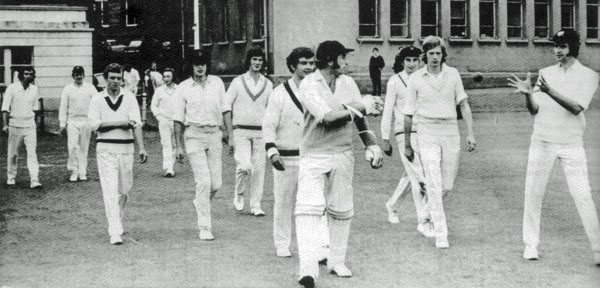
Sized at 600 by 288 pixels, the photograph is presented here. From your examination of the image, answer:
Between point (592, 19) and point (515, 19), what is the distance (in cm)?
414

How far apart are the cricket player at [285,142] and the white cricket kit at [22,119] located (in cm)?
731

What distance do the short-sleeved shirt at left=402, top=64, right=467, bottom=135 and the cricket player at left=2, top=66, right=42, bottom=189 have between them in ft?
26.1

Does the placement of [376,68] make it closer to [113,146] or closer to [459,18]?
[459,18]

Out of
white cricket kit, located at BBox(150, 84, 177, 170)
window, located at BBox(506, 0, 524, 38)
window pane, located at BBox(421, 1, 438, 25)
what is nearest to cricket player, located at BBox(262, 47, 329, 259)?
white cricket kit, located at BBox(150, 84, 177, 170)

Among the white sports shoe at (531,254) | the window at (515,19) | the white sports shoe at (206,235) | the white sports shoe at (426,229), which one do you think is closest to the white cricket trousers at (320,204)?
the white sports shoe at (531,254)

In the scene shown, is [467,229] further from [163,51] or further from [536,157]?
[163,51]

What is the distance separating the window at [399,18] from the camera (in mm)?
41500

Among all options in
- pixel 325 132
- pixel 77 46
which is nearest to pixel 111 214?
pixel 325 132

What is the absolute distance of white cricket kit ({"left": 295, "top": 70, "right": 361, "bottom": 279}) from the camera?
747 cm

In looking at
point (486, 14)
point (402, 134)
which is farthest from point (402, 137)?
point (486, 14)

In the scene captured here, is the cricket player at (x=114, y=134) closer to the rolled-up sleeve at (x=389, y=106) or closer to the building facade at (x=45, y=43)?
the rolled-up sleeve at (x=389, y=106)

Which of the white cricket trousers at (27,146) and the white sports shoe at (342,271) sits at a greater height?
the white cricket trousers at (27,146)

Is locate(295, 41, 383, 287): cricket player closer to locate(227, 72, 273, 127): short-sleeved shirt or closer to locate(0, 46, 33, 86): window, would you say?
locate(227, 72, 273, 127): short-sleeved shirt

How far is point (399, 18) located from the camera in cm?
4166
